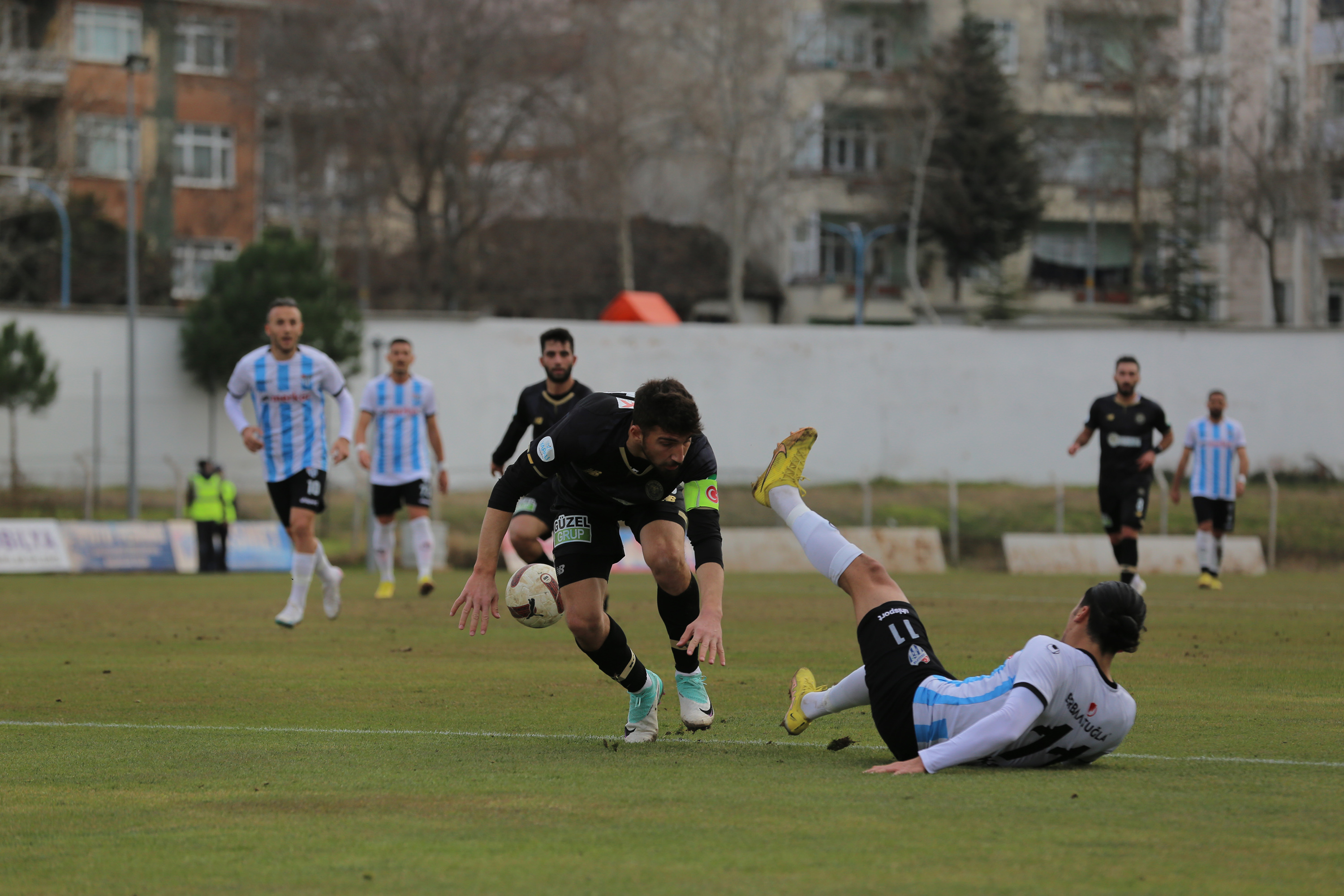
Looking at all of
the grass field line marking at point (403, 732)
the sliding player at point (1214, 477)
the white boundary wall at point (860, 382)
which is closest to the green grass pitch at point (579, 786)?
the grass field line marking at point (403, 732)

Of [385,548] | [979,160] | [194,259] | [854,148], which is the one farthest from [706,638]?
[854,148]

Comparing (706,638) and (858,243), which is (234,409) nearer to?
(706,638)

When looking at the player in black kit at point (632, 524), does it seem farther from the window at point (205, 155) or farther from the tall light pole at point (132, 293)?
the window at point (205, 155)

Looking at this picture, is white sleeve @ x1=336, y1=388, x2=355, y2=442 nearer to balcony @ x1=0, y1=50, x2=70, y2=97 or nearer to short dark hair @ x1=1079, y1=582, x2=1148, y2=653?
short dark hair @ x1=1079, y1=582, x2=1148, y2=653

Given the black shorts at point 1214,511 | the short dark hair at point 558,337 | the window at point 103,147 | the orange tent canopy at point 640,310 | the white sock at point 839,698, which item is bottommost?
the black shorts at point 1214,511

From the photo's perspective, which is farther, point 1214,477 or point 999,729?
point 1214,477

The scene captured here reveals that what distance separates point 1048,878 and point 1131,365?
47.5 ft

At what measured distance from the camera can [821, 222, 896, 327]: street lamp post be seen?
190 ft

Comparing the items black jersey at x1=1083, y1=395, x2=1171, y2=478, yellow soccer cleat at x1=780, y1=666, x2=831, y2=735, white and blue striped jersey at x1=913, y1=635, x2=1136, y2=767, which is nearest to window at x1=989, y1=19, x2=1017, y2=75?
black jersey at x1=1083, y1=395, x2=1171, y2=478

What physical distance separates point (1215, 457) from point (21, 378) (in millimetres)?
25854

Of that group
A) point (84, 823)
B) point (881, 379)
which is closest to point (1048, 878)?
point (84, 823)

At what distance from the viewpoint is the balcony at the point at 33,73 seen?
4753 cm

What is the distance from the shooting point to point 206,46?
59.9m

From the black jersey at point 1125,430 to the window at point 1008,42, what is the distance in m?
47.5
